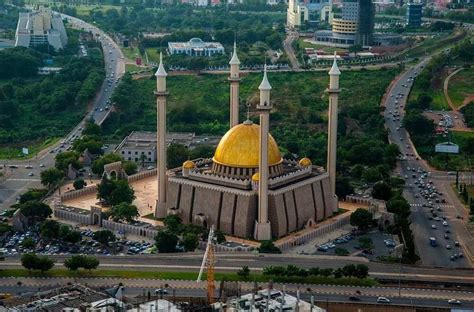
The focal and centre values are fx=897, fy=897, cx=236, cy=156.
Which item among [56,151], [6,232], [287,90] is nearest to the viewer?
[6,232]

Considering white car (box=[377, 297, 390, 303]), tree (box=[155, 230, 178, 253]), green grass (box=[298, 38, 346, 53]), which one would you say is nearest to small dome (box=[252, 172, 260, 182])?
tree (box=[155, 230, 178, 253])

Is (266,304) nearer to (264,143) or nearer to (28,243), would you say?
(264,143)

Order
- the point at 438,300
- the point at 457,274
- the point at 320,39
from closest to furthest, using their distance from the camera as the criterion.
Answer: the point at 438,300 → the point at 457,274 → the point at 320,39

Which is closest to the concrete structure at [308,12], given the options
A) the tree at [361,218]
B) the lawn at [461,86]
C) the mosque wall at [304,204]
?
the lawn at [461,86]

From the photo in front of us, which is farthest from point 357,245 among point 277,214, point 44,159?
point 44,159

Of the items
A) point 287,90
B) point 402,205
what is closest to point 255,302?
point 402,205

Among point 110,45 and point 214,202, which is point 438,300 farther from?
point 110,45

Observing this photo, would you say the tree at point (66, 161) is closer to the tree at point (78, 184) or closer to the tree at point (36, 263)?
the tree at point (78, 184)
